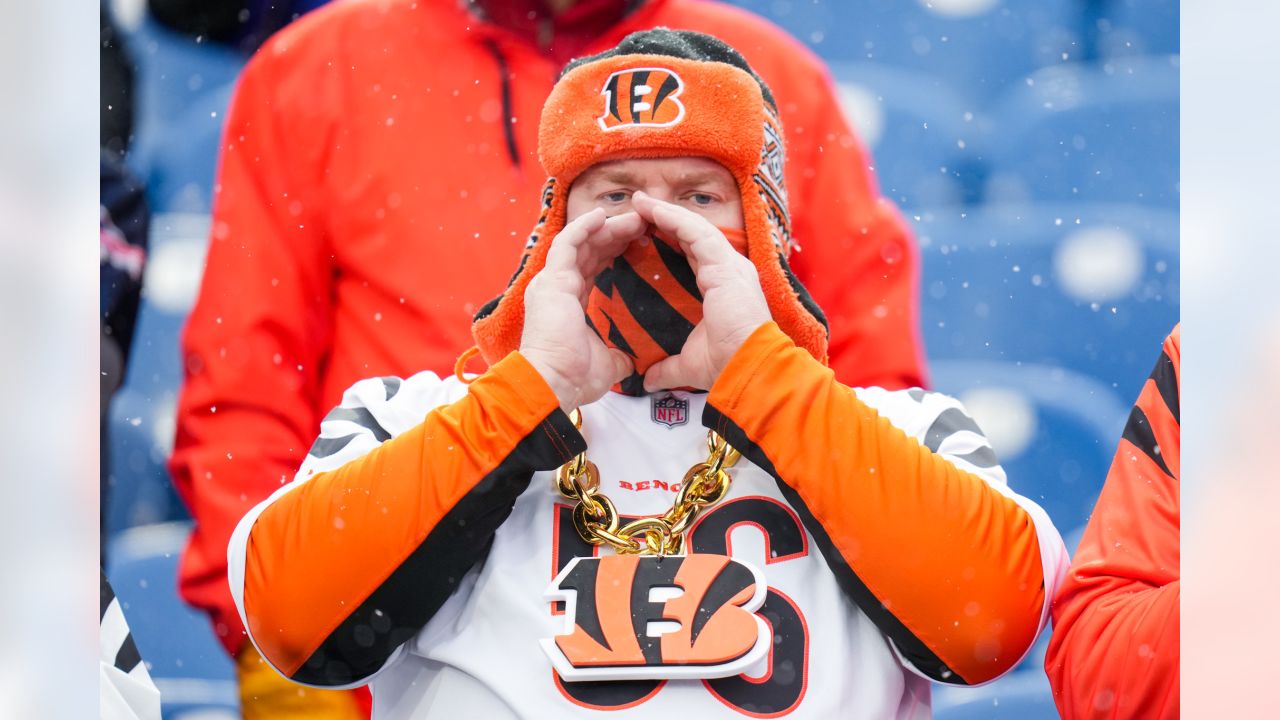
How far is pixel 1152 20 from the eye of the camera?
1.55 metres

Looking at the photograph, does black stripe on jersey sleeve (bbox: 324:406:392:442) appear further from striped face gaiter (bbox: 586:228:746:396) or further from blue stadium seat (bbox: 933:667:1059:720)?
blue stadium seat (bbox: 933:667:1059:720)

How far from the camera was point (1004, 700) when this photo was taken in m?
1.58

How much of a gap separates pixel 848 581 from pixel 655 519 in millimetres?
223

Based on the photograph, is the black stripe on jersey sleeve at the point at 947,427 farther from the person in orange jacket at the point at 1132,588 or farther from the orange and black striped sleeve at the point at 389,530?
the orange and black striped sleeve at the point at 389,530

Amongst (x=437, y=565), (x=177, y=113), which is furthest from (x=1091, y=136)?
(x=177, y=113)

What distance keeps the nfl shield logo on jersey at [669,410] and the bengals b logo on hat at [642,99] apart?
1.07 feet

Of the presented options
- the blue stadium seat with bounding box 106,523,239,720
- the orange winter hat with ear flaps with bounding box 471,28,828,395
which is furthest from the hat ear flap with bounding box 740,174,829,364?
the blue stadium seat with bounding box 106,523,239,720

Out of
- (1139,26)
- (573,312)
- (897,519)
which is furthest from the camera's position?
(1139,26)

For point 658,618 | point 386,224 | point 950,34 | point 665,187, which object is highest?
point 950,34

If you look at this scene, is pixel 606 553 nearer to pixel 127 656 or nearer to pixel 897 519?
pixel 897 519

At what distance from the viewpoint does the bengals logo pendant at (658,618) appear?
129 cm
